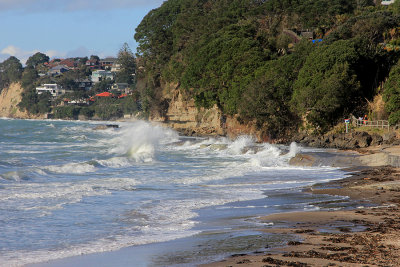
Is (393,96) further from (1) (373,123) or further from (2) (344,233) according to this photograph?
(2) (344,233)

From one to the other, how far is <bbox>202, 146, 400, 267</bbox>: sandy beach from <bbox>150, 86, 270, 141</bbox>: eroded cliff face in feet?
97.2

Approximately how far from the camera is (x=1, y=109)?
155 meters

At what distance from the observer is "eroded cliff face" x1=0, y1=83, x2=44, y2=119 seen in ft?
478

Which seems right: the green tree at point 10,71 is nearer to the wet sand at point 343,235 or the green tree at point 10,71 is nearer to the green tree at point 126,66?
the green tree at point 126,66

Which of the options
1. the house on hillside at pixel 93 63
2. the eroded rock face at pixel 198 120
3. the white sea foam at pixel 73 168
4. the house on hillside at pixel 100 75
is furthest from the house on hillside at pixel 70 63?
the white sea foam at pixel 73 168

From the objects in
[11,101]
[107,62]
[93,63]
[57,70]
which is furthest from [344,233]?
[107,62]

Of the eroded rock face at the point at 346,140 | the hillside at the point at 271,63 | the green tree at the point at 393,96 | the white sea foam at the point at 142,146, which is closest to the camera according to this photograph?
the eroded rock face at the point at 346,140

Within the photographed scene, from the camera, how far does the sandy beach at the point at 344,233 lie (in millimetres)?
9086

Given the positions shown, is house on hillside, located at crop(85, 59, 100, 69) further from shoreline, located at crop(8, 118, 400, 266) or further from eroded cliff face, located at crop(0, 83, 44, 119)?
shoreline, located at crop(8, 118, 400, 266)

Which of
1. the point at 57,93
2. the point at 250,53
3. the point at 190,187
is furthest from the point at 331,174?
the point at 57,93

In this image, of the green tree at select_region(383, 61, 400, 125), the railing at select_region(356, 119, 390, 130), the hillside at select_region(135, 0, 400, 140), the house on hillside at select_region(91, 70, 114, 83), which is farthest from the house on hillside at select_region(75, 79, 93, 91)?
the green tree at select_region(383, 61, 400, 125)

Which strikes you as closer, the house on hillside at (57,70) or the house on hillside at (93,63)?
the house on hillside at (57,70)

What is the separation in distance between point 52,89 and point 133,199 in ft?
432

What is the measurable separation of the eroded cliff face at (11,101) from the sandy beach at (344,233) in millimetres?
135279
